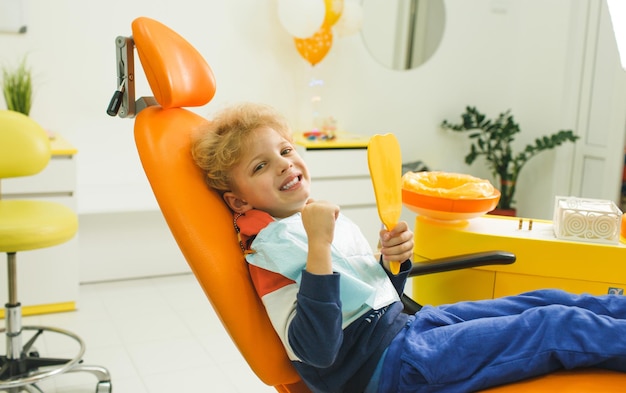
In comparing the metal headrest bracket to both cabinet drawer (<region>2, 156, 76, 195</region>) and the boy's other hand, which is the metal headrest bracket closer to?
the boy's other hand

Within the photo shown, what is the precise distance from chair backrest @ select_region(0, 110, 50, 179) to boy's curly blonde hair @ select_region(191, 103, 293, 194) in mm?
1017

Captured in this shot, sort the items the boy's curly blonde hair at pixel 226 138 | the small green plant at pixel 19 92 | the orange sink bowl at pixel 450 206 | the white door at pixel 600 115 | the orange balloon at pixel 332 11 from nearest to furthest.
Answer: the boy's curly blonde hair at pixel 226 138
the orange sink bowl at pixel 450 206
the small green plant at pixel 19 92
the orange balloon at pixel 332 11
the white door at pixel 600 115

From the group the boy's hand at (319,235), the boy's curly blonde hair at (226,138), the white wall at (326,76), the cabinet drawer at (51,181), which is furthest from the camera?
the white wall at (326,76)

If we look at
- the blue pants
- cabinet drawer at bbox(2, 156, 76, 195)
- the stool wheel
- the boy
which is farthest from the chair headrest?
cabinet drawer at bbox(2, 156, 76, 195)

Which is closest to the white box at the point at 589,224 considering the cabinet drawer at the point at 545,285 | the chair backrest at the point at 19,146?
the cabinet drawer at the point at 545,285

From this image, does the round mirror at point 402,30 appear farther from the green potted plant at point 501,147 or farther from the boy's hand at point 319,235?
the boy's hand at point 319,235

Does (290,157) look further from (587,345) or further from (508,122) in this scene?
(508,122)

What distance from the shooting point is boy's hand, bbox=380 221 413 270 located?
4.36 ft

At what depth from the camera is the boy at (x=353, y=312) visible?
1.18 metres

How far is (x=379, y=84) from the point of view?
4004 millimetres

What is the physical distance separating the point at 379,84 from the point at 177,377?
7.58 ft

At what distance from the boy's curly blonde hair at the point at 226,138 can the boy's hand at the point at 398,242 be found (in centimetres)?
34

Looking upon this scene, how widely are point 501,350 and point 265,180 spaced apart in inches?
23.1

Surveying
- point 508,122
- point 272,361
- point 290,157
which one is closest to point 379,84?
point 508,122
